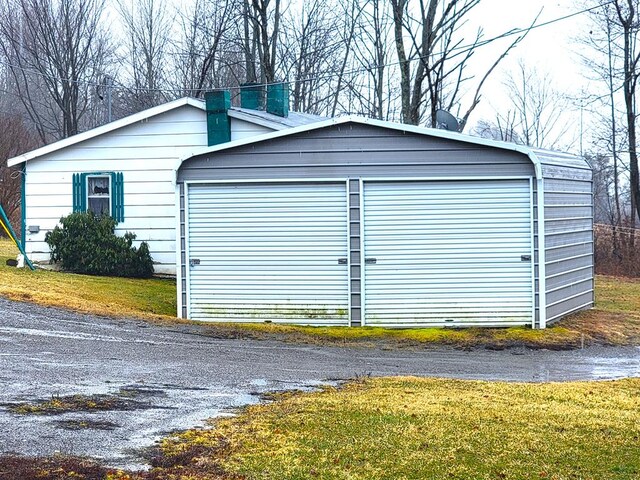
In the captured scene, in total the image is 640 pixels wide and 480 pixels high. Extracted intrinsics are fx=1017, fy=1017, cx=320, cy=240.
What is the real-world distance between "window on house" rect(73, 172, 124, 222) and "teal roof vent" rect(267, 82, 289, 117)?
4.34 meters

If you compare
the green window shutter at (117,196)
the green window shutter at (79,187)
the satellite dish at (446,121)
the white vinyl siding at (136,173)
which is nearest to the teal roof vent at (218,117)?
the white vinyl siding at (136,173)

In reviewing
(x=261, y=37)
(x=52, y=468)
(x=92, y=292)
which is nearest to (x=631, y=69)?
(x=261, y=37)

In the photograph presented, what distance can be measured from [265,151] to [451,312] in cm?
411

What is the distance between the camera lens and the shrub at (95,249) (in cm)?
2200

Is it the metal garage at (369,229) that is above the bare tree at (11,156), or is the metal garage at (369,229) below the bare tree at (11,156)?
below

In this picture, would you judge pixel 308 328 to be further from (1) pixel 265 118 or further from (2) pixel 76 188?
(2) pixel 76 188

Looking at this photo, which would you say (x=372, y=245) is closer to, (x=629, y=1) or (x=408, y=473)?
(x=408, y=473)

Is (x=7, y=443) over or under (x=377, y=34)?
under

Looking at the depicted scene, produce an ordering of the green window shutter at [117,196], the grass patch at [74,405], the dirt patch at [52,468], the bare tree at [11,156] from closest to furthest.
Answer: the dirt patch at [52,468], the grass patch at [74,405], the green window shutter at [117,196], the bare tree at [11,156]

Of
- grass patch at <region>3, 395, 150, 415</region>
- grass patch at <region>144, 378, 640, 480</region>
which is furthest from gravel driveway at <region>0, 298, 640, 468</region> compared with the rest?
grass patch at <region>144, 378, 640, 480</region>

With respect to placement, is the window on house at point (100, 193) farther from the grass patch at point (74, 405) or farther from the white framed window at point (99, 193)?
the grass patch at point (74, 405)

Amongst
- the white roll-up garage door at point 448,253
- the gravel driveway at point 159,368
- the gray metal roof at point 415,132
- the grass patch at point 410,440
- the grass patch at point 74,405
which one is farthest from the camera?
the white roll-up garage door at point 448,253

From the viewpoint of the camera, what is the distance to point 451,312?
16891 millimetres

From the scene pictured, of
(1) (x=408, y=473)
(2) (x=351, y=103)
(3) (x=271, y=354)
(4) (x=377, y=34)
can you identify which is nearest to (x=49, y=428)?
(1) (x=408, y=473)
